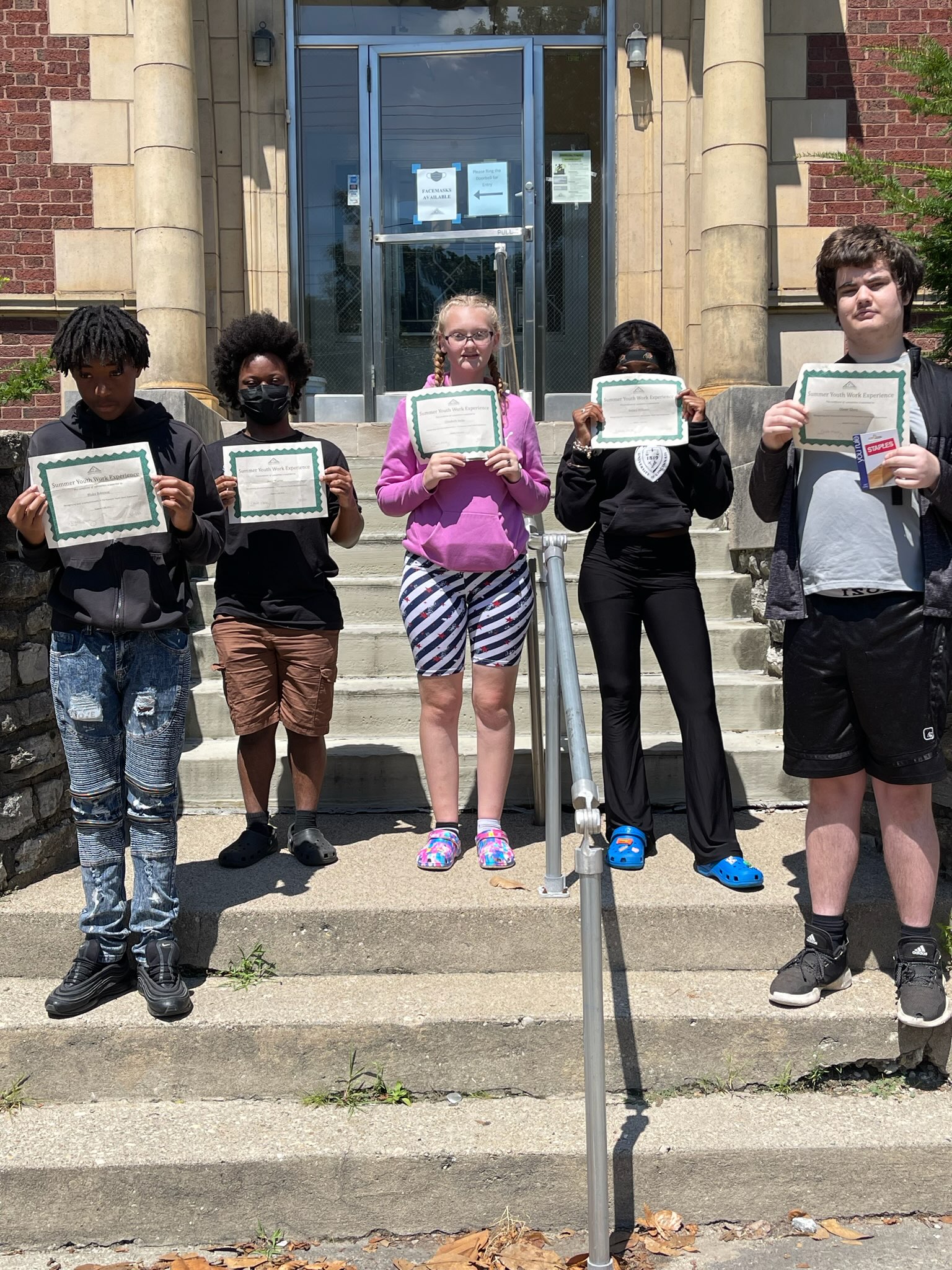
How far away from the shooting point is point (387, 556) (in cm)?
614

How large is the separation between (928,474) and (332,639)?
200cm

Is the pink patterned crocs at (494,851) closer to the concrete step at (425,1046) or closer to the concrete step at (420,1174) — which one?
the concrete step at (425,1046)

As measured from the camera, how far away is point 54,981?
3.58 metres

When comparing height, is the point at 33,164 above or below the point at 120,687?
above

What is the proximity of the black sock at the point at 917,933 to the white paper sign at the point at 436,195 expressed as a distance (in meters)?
7.38

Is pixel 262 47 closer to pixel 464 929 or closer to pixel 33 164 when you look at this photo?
pixel 33 164

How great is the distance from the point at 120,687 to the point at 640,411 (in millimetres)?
1811

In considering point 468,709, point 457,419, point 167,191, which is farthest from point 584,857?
point 167,191

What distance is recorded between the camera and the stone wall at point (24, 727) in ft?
12.2

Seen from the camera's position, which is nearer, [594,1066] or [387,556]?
[594,1066]

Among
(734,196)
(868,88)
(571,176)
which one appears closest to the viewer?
(734,196)

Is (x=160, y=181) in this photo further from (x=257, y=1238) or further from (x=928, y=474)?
(x=257, y=1238)

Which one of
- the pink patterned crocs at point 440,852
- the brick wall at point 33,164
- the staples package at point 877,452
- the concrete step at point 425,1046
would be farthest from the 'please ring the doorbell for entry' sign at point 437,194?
the concrete step at point 425,1046

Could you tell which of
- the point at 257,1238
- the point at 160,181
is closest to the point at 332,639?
the point at 257,1238
